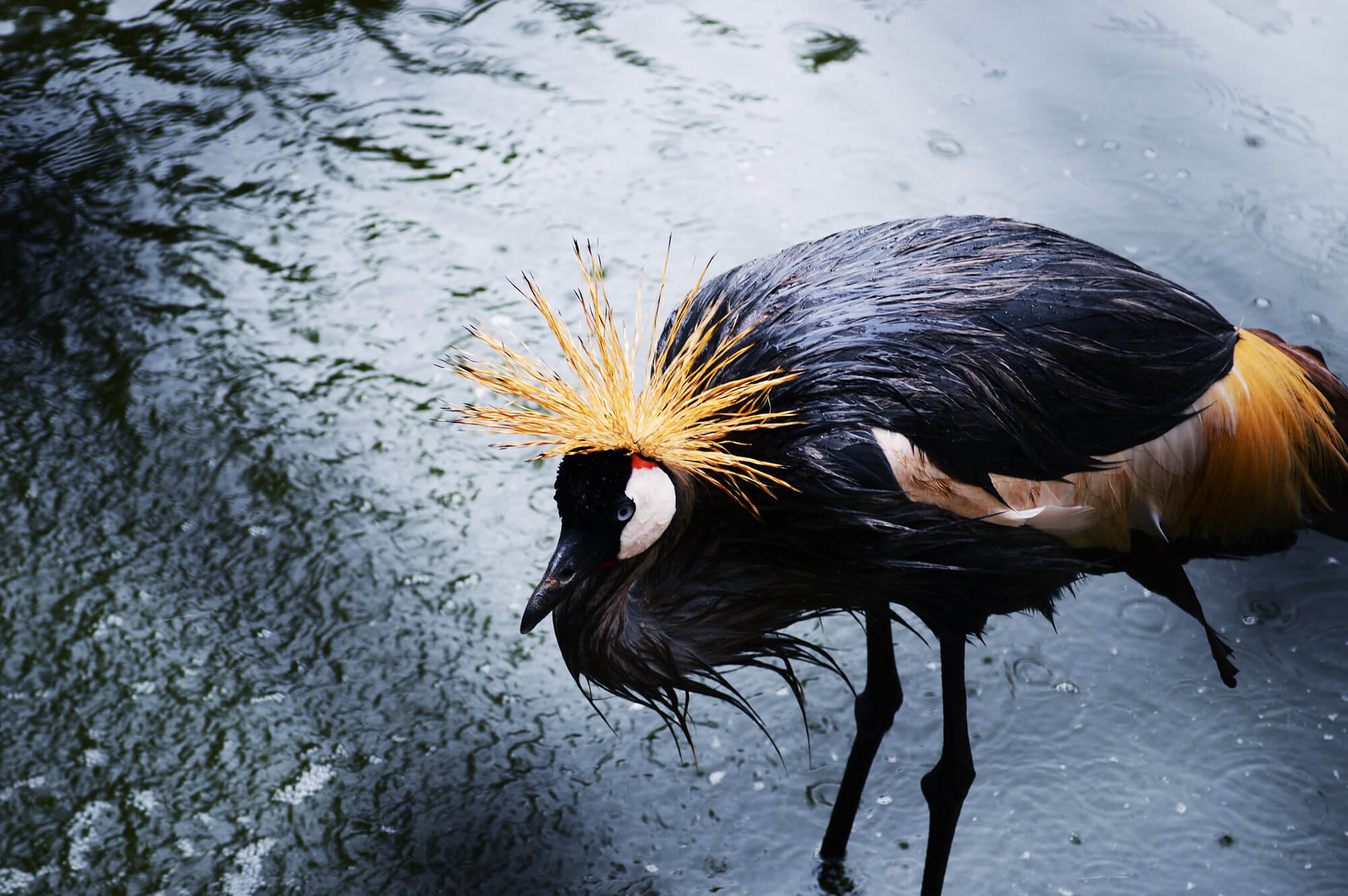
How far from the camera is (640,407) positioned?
143cm

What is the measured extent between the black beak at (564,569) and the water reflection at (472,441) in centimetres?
70

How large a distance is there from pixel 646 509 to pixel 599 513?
5 centimetres

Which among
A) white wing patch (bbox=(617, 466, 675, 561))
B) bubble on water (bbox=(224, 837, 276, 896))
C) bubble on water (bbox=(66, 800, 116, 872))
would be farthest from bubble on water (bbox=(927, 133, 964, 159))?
bubble on water (bbox=(66, 800, 116, 872))

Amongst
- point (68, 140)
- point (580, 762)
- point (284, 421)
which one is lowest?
point (580, 762)

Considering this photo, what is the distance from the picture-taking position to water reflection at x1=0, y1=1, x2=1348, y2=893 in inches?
78.4

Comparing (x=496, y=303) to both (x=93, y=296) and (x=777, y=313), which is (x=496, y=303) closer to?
(x=93, y=296)

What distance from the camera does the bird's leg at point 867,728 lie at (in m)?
1.87

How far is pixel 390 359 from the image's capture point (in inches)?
109

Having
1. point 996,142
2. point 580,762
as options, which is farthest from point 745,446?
point 996,142

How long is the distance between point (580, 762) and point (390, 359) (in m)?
1.09

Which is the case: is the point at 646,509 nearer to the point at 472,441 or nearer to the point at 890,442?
the point at 890,442

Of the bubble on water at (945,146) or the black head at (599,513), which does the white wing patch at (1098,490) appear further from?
the bubble on water at (945,146)

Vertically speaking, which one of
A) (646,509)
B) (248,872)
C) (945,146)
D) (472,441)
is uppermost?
(646,509)

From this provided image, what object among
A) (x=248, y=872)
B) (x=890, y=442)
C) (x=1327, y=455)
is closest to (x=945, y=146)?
(x=1327, y=455)
